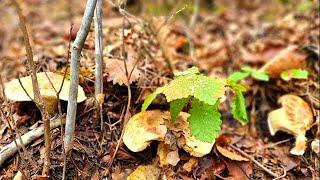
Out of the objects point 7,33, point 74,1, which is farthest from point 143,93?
point 74,1

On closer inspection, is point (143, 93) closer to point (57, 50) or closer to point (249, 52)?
point (57, 50)

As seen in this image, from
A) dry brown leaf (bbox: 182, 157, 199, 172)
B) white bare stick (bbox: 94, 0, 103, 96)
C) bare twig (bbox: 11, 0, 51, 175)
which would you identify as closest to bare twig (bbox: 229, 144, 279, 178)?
dry brown leaf (bbox: 182, 157, 199, 172)

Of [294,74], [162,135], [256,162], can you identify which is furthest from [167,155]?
[294,74]

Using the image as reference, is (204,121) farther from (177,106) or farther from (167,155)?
(167,155)

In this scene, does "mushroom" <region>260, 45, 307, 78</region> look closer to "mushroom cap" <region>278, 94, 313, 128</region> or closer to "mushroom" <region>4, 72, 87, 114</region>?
"mushroom cap" <region>278, 94, 313, 128</region>

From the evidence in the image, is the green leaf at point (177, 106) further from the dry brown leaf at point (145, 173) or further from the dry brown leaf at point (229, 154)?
the dry brown leaf at point (229, 154)
